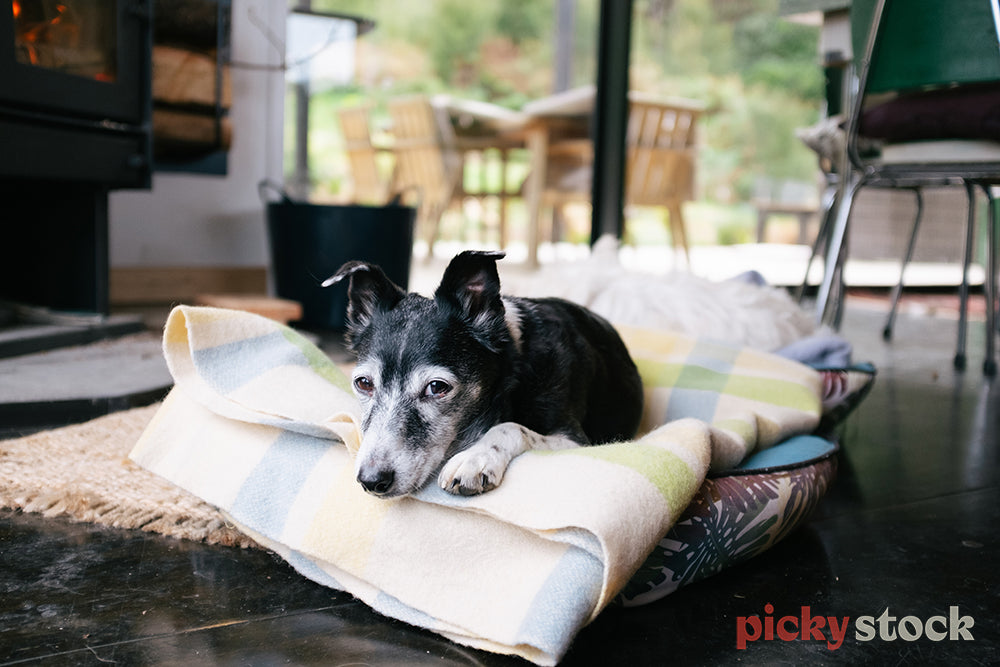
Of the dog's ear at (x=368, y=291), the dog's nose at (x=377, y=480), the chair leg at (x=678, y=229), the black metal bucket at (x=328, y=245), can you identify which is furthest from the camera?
the chair leg at (x=678, y=229)

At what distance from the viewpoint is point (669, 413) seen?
214 centimetres

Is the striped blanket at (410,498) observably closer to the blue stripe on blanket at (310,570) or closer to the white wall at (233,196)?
the blue stripe on blanket at (310,570)

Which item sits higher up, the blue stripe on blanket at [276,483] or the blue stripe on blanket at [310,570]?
Result: the blue stripe on blanket at [276,483]

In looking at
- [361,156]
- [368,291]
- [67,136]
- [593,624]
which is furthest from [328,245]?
[593,624]

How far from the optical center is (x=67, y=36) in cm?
297

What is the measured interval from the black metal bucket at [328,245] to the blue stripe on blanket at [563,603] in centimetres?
285

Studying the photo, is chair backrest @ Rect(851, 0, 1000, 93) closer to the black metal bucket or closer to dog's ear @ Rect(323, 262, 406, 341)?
the black metal bucket

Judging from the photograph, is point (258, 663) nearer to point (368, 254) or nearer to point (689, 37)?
point (368, 254)

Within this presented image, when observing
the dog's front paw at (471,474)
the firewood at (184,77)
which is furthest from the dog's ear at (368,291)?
the firewood at (184,77)

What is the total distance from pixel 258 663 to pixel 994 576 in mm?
1214

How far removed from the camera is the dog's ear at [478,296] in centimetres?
144

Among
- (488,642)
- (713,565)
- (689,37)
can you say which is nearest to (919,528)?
(713,565)

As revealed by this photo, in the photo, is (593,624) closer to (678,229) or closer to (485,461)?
(485,461)

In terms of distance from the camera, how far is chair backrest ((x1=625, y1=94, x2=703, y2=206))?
17.8 ft
